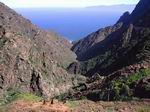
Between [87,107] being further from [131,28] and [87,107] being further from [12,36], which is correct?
[131,28]

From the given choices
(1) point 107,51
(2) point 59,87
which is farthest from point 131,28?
(2) point 59,87

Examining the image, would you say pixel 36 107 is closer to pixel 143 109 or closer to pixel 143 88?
pixel 143 109

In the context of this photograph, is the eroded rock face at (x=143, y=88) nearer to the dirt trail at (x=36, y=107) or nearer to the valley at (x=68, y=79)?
the valley at (x=68, y=79)

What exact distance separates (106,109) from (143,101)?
11.1 ft

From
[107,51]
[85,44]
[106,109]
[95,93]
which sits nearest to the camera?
[106,109]

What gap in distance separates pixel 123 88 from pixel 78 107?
6851 mm

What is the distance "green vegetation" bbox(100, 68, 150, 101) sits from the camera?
3216cm

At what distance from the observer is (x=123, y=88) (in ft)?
110

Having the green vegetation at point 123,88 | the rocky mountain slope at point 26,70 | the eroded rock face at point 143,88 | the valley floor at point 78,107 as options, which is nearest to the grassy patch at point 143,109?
the valley floor at point 78,107

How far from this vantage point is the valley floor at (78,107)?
27.1 meters

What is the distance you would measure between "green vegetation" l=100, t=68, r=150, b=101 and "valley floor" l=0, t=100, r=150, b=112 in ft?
8.59

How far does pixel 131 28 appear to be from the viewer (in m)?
110

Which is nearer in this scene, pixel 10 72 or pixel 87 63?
pixel 10 72

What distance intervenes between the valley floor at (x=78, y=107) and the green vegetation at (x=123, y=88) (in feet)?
8.59
